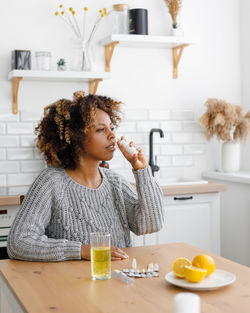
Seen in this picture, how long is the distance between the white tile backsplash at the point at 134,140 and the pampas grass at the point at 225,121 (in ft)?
0.65

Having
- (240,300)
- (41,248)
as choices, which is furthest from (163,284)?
(41,248)

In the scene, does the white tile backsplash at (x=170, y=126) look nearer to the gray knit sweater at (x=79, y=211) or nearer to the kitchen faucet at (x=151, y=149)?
the kitchen faucet at (x=151, y=149)

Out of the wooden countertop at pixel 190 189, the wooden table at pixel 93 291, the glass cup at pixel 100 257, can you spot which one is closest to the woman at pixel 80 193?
the wooden table at pixel 93 291

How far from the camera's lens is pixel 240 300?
4.64 feet

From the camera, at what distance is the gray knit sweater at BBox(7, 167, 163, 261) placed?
1.98m

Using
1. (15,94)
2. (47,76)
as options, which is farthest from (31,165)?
(47,76)

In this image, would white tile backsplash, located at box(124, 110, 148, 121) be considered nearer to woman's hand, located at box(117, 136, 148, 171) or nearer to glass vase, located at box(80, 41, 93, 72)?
glass vase, located at box(80, 41, 93, 72)

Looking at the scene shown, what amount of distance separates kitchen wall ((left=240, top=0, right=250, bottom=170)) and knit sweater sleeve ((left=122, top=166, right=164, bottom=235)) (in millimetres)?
2373

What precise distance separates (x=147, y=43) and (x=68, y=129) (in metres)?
1.97

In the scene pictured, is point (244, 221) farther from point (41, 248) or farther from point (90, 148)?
point (41, 248)

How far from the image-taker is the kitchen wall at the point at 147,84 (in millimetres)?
3770

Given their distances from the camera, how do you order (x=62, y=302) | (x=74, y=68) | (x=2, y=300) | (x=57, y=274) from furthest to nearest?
(x=74, y=68)
(x=2, y=300)
(x=57, y=274)
(x=62, y=302)

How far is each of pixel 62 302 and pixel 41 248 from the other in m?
0.50

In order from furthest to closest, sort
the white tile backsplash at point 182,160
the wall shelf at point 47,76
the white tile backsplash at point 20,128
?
the white tile backsplash at point 182,160 → the white tile backsplash at point 20,128 → the wall shelf at point 47,76
